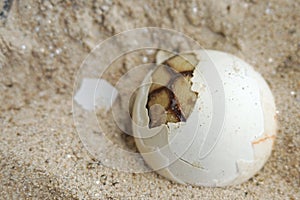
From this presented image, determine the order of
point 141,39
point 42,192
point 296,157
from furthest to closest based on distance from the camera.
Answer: point 141,39
point 296,157
point 42,192

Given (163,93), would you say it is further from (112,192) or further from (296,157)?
(296,157)

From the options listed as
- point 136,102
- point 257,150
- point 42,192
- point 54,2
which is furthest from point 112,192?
point 54,2

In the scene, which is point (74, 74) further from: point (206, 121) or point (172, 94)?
point (206, 121)

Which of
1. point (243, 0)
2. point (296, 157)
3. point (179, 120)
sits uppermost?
point (243, 0)

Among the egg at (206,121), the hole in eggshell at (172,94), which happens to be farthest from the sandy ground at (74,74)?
the hole in eggshell at (172,94)

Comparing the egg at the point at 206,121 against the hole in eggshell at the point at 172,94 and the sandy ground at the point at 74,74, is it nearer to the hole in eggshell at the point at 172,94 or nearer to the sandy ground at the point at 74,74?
the hole in eggshell at the point at 172,94

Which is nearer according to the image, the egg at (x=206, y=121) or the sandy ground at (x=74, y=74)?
the egg at (x=206, y=121)


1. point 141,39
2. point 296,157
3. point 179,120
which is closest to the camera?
point 179,120
